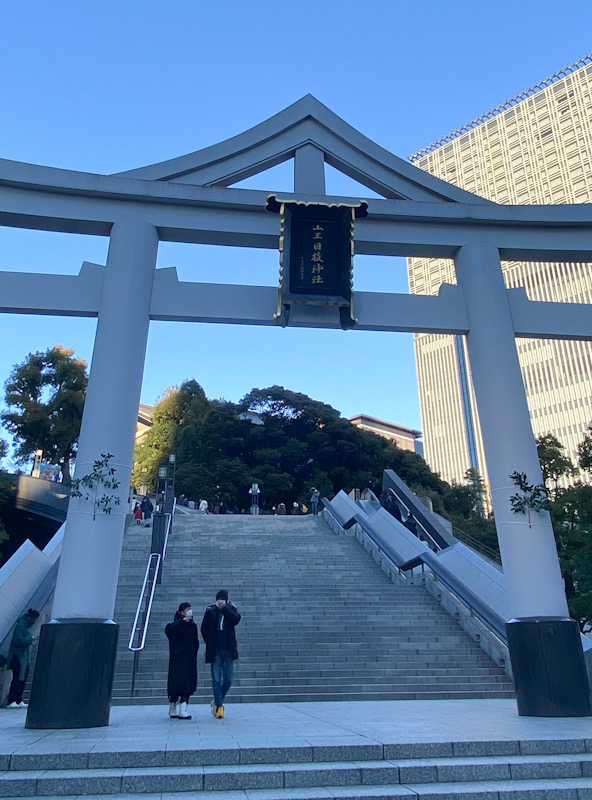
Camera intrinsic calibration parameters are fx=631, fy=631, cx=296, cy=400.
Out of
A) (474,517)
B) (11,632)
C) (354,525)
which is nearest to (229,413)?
(474,517)

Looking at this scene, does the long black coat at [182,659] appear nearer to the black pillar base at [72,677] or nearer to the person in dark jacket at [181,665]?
the person in dark jacket at [181,665]

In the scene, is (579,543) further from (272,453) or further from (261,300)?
(272,453)

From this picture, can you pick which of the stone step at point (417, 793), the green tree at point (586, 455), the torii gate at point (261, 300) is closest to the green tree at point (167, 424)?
the green tree at point (586, 455)

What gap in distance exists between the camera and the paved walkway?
4.50m

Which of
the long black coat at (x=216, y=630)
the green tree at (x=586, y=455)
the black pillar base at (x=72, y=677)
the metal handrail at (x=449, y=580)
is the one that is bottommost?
the black pillar base at (x=72, y=677)

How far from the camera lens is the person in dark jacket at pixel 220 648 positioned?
6.55 m

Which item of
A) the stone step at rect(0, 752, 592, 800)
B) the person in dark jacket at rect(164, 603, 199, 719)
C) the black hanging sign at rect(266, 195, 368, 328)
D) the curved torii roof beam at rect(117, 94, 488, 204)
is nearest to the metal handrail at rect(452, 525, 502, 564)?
the curved torii roof beam at rect(117, 94, 488, 204)

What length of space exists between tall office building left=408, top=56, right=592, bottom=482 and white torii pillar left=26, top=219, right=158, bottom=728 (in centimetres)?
5994

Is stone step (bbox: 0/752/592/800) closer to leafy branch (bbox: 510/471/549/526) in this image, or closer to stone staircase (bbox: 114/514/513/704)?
leafy branch (bbox: 510/471/549/526)

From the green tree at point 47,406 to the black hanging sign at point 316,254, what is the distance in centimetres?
2642

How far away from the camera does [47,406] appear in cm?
3262

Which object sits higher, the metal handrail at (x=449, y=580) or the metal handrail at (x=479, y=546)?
the metal handrail at (x=479, y=546)

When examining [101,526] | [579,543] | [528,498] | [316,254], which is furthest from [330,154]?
[579,543]

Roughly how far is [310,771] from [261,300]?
5.23m
